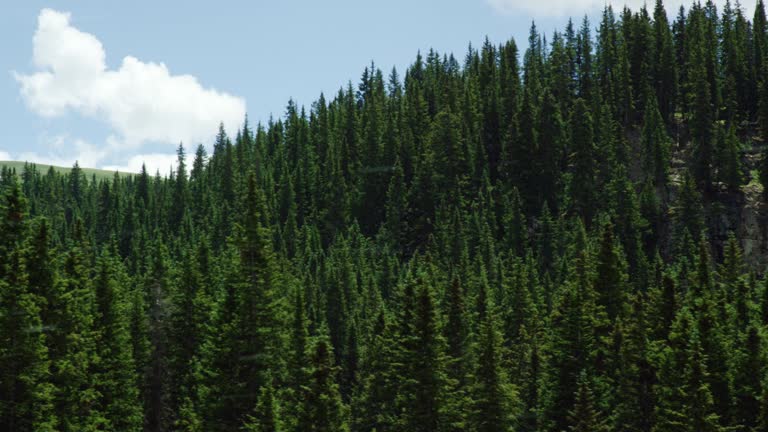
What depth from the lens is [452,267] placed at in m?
96.9

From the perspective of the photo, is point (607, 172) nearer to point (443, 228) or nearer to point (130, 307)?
point (443, 228)

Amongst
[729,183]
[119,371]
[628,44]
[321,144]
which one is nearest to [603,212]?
[729,183]

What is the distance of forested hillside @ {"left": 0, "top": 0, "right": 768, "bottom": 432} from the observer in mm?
36906

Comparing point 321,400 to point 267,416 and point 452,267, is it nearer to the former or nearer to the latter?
point 267,416

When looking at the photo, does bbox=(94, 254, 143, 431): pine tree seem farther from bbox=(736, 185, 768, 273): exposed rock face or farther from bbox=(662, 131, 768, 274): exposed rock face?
bbox=(736, 185, 768, 273): exposed rock face

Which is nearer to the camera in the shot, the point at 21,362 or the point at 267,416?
the point at 21,362

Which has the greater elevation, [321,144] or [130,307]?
[321,144]

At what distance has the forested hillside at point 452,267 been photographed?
1453 inches

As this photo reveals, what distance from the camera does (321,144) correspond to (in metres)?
168

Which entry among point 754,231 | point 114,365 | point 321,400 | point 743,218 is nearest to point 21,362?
point 114,365

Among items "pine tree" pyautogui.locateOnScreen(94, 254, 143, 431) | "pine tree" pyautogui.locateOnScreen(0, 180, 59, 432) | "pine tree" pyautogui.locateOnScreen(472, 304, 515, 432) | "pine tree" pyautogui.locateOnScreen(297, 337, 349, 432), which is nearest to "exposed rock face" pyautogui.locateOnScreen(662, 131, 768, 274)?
"pine tree" pyautogui.locateOnScreen(472, 304, 515, 432)

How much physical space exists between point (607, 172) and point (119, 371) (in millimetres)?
97274

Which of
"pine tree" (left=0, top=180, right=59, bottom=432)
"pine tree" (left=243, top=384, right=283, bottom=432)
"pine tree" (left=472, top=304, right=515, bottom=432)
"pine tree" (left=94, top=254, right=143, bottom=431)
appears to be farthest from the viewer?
"pine tree" (left=94, top=254, right=143, bottom=431)

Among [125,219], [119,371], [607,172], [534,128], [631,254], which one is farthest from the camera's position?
[125,219]
